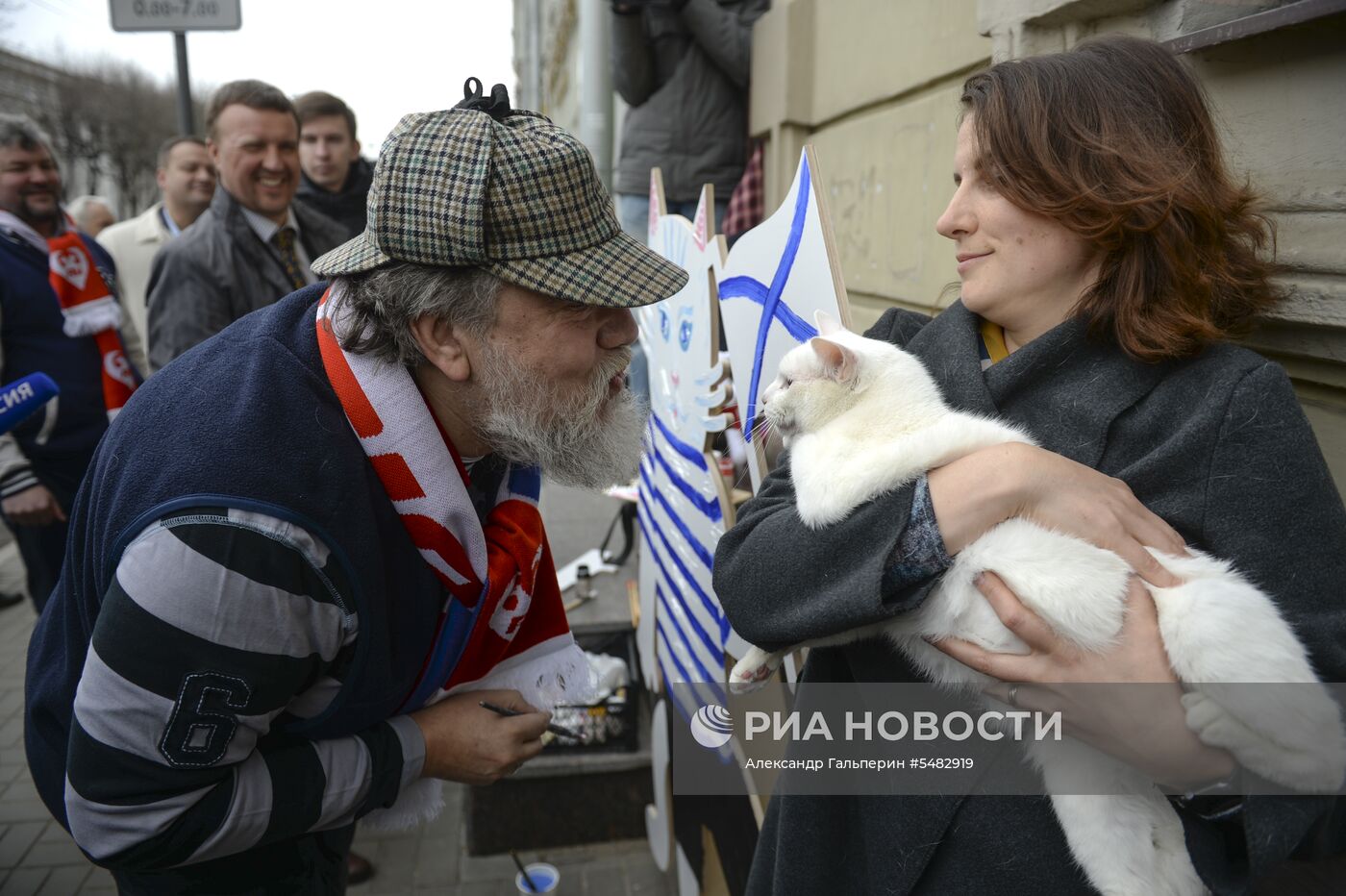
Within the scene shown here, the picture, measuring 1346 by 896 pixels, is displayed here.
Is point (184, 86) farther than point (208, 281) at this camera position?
Yes

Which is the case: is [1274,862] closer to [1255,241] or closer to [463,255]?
[1255,241]

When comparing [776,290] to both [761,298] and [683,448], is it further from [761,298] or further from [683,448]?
[683,448]

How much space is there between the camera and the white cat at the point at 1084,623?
111 centimetres

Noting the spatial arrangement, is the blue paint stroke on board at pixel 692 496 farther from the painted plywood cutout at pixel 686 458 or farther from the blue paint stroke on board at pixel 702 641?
the blue paint stroke on board at pixel 702 641

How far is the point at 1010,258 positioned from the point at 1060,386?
9.4 inches

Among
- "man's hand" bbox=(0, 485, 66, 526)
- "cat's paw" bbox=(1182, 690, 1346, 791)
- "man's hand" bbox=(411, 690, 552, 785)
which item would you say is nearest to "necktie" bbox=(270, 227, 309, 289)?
"man's hand" bbox=(0, 485, 66, 526)

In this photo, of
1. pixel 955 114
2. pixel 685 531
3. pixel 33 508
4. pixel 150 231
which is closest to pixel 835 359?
pixel 685 531

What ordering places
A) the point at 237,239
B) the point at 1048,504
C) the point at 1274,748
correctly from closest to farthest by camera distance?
1. the point at 1274,748
2. the point at 1048,504
3. the point at 237,239

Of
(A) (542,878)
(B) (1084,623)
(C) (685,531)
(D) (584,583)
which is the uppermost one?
(B) (1084,623)

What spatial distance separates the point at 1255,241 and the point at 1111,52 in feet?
1.32

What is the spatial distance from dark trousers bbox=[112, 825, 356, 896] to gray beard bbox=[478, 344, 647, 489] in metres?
0.95

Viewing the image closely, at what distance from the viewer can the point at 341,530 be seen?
1.39 meters

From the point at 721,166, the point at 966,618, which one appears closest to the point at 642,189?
the point at 721,166

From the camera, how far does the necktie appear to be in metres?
3.77
